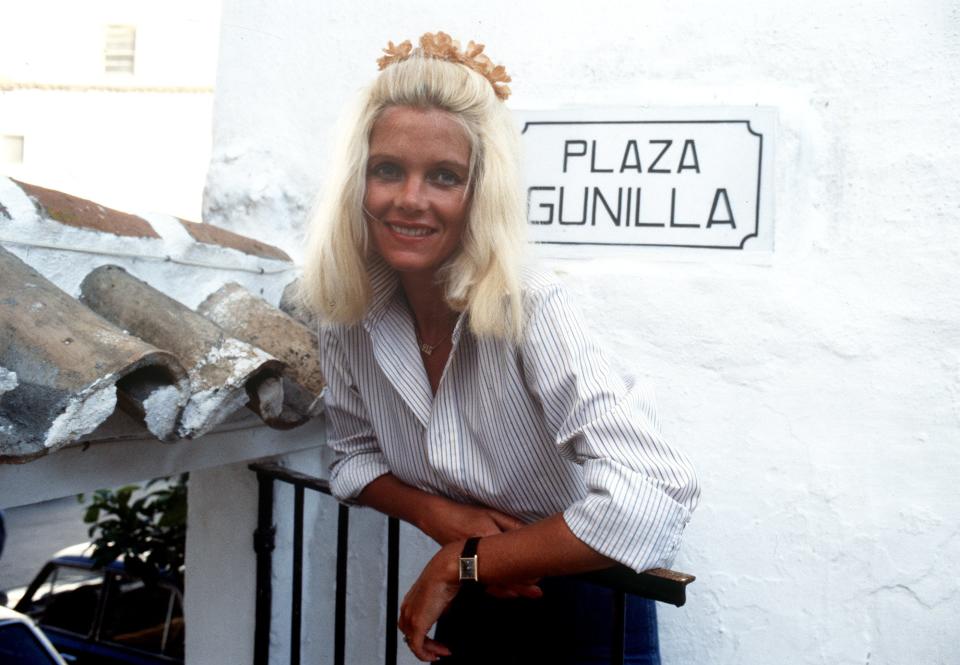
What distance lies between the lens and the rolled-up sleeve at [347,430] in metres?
1.92

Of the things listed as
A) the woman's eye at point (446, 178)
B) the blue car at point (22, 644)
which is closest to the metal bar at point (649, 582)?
the woman's eye at point (446, 178)

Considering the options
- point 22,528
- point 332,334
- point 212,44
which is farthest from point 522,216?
point 22,528

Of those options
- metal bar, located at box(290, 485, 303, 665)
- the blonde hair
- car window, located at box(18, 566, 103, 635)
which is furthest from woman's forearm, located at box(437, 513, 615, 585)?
car window, located at box(18, 566, 103, 635)

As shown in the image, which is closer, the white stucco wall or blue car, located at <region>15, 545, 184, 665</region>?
the white stucco wall

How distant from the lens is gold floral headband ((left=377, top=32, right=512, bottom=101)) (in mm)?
1723

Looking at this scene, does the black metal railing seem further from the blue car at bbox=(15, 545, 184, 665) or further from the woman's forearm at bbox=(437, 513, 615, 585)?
the blue car at bbox=(15, 545, 184, 665)

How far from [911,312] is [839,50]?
686mm

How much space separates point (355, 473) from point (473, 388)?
1.28 ft

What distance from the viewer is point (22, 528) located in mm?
10664

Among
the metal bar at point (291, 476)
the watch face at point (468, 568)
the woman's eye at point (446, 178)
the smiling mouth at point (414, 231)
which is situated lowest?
the watch face at point (468, 568)

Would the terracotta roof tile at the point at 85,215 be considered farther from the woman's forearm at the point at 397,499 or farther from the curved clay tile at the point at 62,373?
the woman's forearm at the point at 397,499

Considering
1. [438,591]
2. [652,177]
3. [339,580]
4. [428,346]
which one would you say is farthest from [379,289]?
[652,177]

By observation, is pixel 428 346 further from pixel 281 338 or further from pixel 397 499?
pixel 281 338

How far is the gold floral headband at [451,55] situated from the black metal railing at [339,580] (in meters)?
0.95
